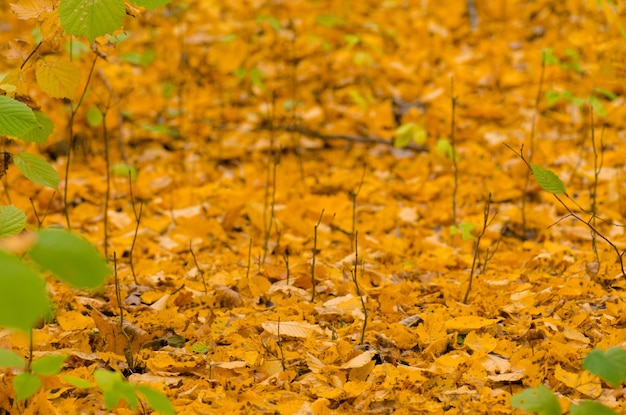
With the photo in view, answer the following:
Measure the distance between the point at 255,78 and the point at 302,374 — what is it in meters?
2.55

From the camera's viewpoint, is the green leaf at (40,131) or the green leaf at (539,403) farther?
the green leaf at (40,131)

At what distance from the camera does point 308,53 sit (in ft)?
16.1

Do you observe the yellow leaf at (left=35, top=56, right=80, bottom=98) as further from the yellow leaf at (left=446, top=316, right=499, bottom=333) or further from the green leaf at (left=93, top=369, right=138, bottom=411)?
the yellow leaf at (left=446, top=316, right=499, bottom=333)

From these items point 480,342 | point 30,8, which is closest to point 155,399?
point 480,342

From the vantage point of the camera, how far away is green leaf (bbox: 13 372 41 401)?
1.32m

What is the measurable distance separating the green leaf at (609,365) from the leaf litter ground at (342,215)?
38cm

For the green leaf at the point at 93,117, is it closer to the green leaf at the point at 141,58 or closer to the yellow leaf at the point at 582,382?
the green leaf at the point at 141,58

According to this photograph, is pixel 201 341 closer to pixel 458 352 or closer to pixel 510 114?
pixel 458 352

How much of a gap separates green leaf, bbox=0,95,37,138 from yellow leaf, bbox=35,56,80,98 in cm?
38

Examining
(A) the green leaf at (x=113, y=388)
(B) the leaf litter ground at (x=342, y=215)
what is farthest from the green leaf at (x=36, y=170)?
(A) the green leaf at (x=113, y=388)

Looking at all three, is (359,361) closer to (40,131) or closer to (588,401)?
(588,401)

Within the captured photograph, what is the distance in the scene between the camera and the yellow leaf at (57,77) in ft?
6.36

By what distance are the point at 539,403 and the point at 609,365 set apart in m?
0.15

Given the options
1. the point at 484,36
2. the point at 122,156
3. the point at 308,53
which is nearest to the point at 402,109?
the point at 308,53
